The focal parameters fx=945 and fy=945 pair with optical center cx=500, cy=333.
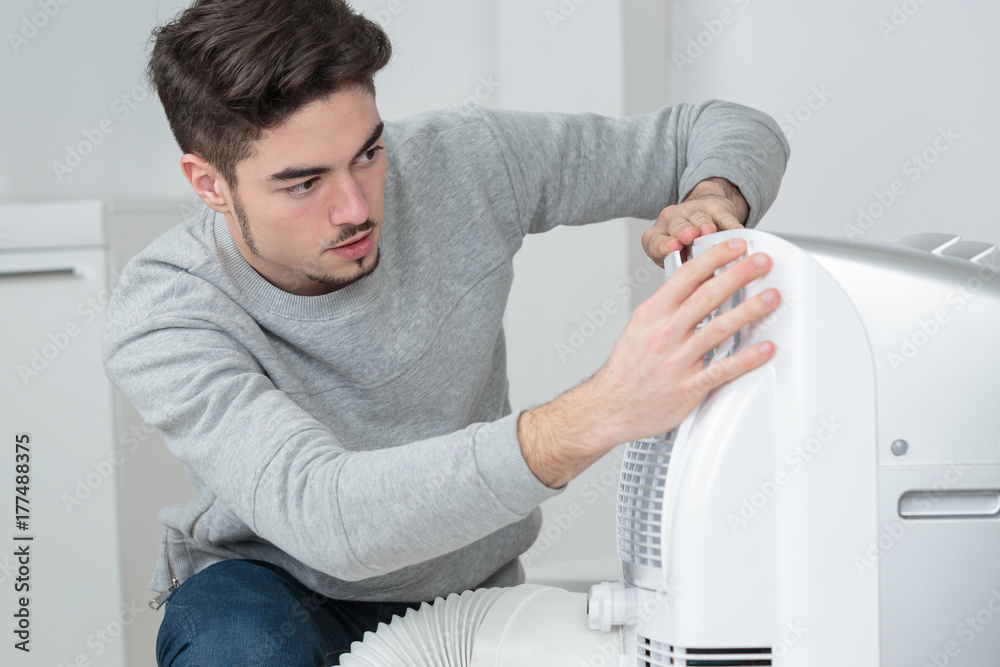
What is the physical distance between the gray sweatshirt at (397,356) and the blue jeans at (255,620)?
0.04 metres

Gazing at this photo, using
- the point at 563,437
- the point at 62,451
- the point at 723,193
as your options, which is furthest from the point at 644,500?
the point at 62,451

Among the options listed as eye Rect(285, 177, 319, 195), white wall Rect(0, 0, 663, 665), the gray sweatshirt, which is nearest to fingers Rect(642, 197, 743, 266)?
the gray sweatshirt

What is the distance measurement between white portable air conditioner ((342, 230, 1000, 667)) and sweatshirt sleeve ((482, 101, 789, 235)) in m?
0.58

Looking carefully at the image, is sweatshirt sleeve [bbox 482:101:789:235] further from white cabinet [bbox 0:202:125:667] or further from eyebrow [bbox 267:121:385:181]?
white cabinet [bbox 0:202:125:667]

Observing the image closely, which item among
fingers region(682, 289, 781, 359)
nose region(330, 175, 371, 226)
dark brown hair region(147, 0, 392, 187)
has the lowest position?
fingers region(682, 289, 781, 359)

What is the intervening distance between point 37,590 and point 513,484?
133 cm

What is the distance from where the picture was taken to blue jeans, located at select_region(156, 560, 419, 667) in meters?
1.02

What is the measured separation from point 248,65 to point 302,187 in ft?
0.45

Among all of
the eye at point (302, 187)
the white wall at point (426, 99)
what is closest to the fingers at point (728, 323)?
the eye at point (302, 187)

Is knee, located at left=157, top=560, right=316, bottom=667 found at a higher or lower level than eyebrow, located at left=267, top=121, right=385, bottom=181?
lower

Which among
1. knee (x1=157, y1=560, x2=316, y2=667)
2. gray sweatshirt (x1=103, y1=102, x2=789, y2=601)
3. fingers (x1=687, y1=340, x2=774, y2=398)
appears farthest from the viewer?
knee (x1=157, y1=560, x2=316, y2=667)

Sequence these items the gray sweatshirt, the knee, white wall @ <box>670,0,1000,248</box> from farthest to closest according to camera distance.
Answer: white wall @ <box>670,0,1000,248</box> → the knee → the gray sweatshirt

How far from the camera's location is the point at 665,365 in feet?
2.28

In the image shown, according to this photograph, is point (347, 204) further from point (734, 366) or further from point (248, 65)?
point (734, 366)
